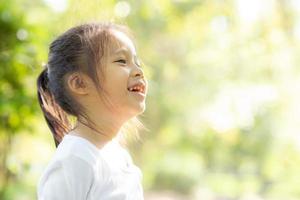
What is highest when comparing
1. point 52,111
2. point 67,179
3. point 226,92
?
point 226,92

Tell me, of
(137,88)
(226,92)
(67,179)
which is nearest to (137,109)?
(137,88)

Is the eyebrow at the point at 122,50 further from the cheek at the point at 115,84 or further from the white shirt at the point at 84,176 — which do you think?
the white shirt at the point at 84,176

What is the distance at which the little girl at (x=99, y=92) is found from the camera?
74 cm

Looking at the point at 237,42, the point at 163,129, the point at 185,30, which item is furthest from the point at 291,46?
the point at 163,129

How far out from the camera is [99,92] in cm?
77

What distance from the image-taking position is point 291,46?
3.24 m

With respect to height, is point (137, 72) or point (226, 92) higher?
point (226, 92)

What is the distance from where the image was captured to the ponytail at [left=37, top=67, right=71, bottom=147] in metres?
0.82

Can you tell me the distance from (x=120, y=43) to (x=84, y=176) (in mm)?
204

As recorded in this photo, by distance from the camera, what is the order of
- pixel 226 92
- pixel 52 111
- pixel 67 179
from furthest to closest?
pixel 226 92 → pixel 52 111 → pixel 67 179

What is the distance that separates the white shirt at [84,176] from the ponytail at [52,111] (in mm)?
85

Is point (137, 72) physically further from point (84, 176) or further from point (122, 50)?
point (84, 176)

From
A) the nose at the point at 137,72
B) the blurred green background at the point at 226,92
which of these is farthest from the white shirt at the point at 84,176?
the blurred green background at the point at 226,92

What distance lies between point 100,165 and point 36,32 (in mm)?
945
